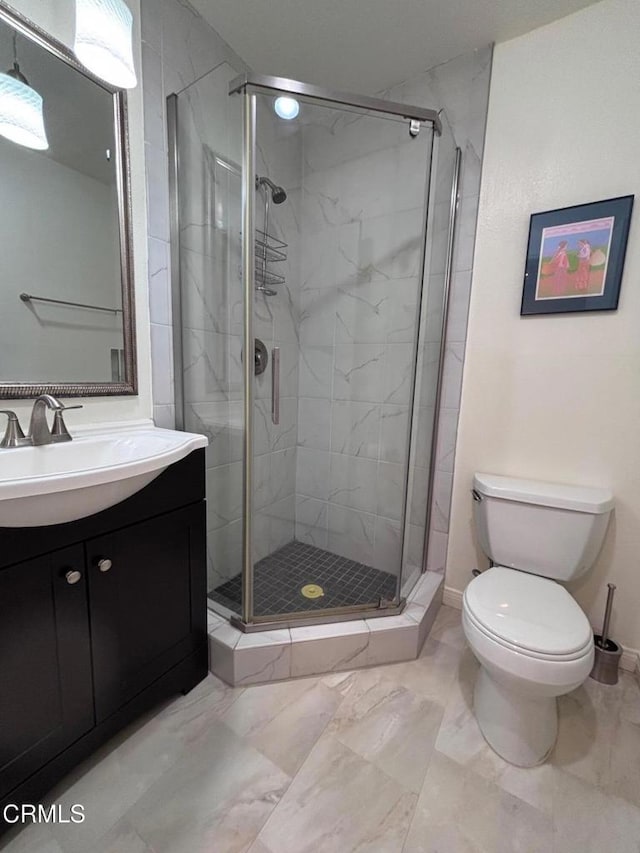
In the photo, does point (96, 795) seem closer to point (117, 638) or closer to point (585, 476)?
point (117, 638)

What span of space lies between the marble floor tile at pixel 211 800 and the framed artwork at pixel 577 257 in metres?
1.89

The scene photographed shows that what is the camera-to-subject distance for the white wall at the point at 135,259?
1076mm

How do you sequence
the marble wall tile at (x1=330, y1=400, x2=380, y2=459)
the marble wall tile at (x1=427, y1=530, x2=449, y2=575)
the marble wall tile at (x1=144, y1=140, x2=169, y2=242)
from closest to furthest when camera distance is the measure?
the marble wall tile at (x1=144, y1=140, x2=169, y2=242) → the marble wall tile at (x1=427, y1=530, x2=449, y2=575) → the marble wall tile at (x1=330, y1=400, x2=380, y2=459)

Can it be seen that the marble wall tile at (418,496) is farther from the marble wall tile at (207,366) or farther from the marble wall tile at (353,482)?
the marble wall tile at (207,366)

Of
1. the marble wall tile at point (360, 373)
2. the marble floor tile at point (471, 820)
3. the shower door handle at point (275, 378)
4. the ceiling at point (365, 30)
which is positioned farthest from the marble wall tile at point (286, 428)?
the ceiling at point (365, 30)

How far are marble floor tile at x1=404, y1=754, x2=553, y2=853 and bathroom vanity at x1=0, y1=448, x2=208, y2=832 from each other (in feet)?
2.71

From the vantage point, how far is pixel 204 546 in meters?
1.28

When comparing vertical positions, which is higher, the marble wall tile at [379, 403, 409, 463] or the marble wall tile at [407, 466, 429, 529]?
the marble wall tile at [379, 403, 409, 463]

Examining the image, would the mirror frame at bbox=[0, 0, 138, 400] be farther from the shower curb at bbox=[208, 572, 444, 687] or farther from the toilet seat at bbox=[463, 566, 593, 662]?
the toilet seat at bbox=[463, 566, 593, 662]

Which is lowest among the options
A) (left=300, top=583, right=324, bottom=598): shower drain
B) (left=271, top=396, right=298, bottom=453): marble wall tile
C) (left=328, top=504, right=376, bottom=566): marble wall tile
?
(left=300, top=583, right=324, bottom=598): shower drain

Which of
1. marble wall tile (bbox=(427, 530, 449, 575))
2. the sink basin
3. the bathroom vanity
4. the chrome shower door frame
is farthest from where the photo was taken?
marble wall tile (bbox=(427, 530, 449, 575))

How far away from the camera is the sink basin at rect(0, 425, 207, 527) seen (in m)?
0.72

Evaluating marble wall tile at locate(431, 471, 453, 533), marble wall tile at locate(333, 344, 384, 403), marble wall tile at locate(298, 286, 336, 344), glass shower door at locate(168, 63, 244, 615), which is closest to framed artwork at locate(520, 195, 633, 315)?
marble wall tile at locate(333, 344, 384, 403)

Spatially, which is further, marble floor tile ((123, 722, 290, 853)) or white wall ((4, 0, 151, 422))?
white wall ((4, 0, 151, 422))
